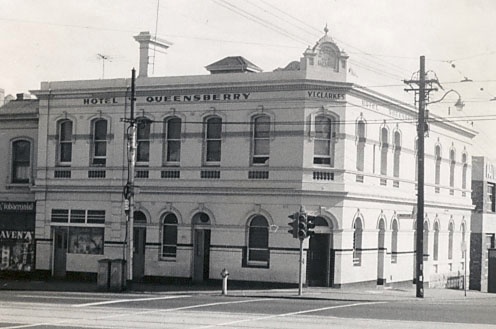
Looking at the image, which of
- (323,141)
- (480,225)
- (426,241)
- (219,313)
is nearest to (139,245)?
(323,141)

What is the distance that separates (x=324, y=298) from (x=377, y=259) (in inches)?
296

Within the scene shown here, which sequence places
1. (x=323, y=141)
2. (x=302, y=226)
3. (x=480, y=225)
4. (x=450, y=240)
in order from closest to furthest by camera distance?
(x=302, y=226)
(x=323, y=141)
(x=450, y=240)
(x=480, y=225)

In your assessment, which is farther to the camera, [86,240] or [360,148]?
[86,240]

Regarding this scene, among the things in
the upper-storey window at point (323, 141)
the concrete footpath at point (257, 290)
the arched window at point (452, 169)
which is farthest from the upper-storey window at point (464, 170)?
the upper-storey window at point (323, 141)

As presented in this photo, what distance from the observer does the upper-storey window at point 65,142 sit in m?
38.0

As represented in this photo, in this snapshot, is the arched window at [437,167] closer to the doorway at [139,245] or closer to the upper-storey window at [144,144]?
the upper-storey window at [144,144]

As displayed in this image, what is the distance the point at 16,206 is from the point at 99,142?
17.0ft

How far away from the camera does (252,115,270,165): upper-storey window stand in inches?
1345

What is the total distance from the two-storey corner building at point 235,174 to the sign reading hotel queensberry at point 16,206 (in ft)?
2.57

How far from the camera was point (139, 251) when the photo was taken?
36844 mm

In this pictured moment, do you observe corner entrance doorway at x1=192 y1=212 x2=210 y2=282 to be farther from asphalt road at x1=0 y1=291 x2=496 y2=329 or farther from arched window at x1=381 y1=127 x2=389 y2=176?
arched window at x1=381 y1=127 x2=389 y2=176

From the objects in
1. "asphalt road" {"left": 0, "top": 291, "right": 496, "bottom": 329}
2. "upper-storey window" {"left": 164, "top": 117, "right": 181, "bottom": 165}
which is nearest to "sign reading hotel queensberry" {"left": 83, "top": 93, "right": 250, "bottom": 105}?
"upper-storey window" {"left": 164, "top": 117, "right": 181, "bottom": 165}

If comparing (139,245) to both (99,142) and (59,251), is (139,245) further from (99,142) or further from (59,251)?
(99,142)

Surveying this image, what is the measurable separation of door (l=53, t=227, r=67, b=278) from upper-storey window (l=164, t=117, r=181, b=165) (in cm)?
595
